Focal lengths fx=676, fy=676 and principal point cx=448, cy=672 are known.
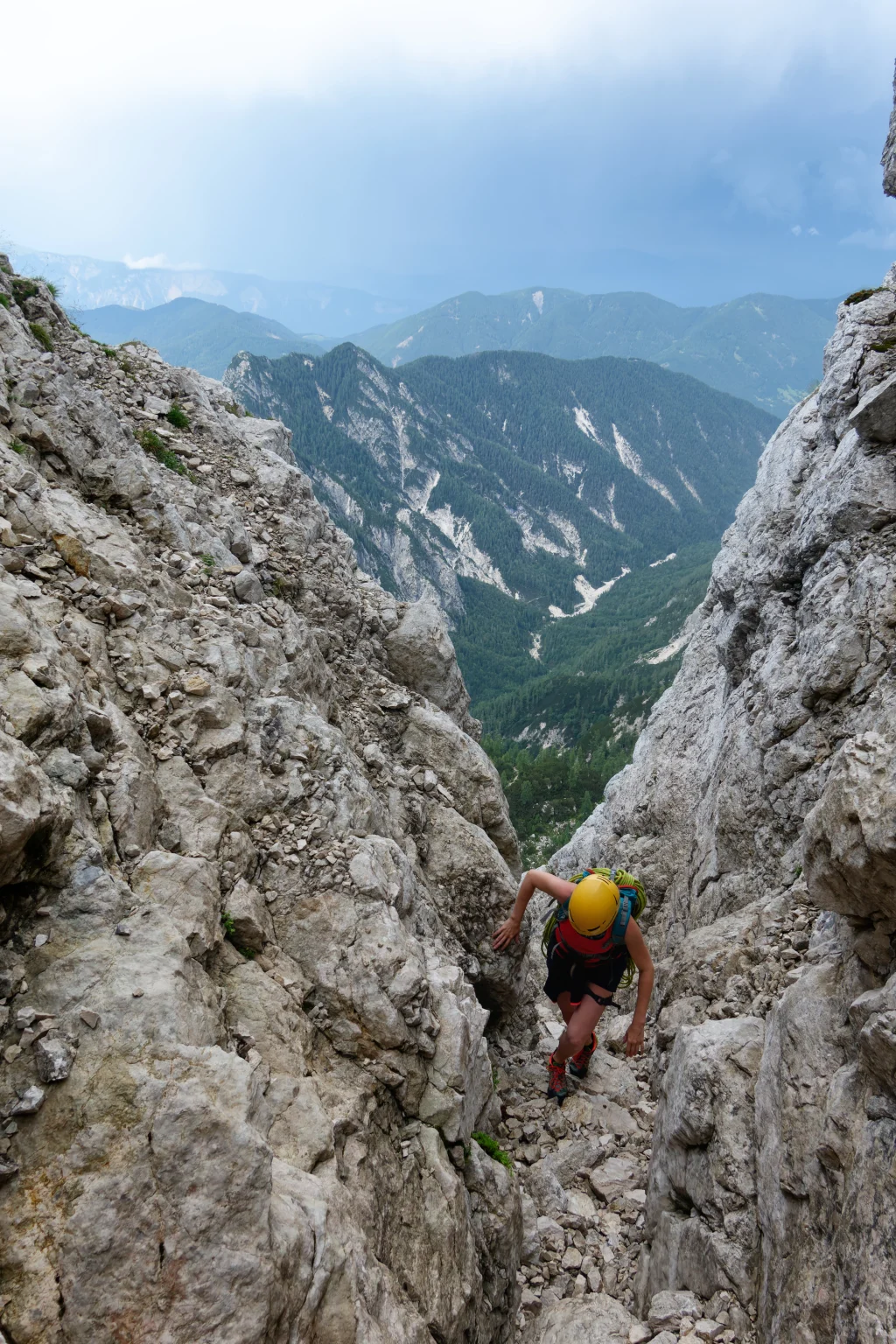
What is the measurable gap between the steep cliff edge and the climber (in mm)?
1349

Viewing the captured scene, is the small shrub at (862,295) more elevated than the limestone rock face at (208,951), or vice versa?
the small shrub at (862,295)

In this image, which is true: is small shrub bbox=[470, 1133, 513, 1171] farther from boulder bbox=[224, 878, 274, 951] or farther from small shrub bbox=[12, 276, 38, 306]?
small shrub bbox=[12, 276, 38, 306]

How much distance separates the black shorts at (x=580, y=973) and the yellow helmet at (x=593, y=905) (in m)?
1.42

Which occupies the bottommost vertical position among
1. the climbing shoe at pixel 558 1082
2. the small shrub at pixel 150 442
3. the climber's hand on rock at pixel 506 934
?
the climbing shoe at pixel 558 1082

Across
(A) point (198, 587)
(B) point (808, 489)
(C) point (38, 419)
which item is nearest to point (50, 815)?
(A) point (198, 587)

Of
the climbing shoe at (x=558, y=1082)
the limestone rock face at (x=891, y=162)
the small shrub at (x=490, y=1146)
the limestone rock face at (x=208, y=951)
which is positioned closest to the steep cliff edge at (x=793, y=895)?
the limestone rock face at (x=891, y=162)

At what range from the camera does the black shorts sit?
39.4 feet

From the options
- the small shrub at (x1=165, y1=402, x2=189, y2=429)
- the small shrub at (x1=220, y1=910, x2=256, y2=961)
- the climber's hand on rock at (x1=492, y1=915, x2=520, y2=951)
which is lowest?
the climber's hand on rock at (x1=492, y1=915, x2=520, y2=951)

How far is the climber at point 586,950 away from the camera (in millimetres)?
10844

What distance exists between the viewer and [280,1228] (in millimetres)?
5496

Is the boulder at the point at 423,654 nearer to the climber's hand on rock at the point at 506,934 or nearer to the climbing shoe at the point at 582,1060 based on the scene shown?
the climber's hand on rock at the point at 506,934

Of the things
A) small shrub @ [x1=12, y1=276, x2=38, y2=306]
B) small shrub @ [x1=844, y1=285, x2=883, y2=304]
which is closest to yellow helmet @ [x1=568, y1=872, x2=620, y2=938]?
small shrub @ [x1=12, y1=276, x2=38, y2=306]

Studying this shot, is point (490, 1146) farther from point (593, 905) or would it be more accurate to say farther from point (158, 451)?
point (158, 451)

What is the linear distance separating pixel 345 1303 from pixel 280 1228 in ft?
3.24
